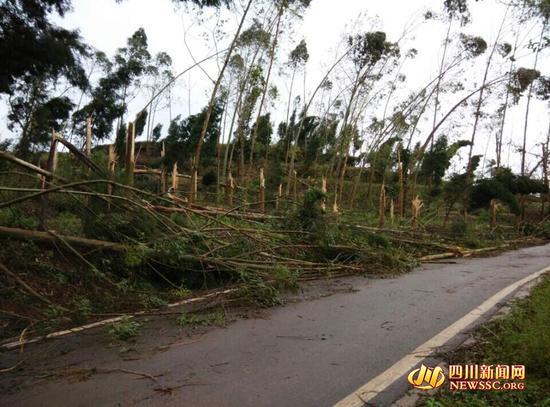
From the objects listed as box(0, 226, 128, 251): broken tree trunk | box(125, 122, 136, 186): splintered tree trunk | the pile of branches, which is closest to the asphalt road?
the pile of branches

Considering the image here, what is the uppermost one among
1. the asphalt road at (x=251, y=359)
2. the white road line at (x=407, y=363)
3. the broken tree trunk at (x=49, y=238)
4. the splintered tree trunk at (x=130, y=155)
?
the splintered tree trunk at (x=130, y=155)

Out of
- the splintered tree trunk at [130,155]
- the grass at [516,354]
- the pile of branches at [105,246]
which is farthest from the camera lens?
the splintered tree trunk at [130,155]

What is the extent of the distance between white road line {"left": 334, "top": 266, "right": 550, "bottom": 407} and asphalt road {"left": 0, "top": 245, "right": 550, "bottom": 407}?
0.07 metres

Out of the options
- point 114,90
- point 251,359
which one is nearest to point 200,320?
point 251,359

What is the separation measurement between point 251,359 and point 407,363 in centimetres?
132

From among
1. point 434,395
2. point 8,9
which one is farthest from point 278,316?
point 8,9

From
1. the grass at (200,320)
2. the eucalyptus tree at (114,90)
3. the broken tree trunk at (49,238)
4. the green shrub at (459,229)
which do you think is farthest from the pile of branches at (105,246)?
the eucalyptus tree at (114,90)

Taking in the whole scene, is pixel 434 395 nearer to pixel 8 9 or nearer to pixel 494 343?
pixel 494 343

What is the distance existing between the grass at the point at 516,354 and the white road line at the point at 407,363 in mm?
269

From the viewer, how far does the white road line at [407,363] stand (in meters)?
3.27

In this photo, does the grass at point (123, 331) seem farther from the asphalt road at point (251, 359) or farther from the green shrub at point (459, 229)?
the green shrub at point (459, 229)

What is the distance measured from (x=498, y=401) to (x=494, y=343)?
128 cm

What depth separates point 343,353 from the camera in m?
4.25

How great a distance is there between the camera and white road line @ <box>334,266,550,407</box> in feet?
10.7
